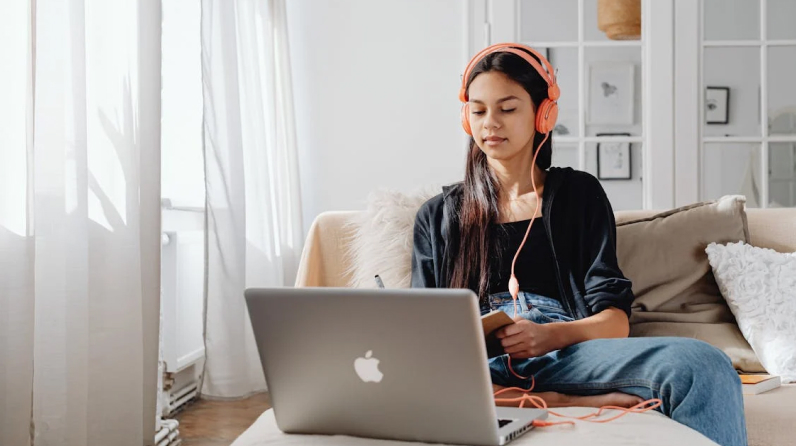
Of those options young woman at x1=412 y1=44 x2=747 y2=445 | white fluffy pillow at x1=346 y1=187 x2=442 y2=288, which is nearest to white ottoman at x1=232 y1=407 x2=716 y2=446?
young woman at x1=412 y1=44 x2=747 y2=445

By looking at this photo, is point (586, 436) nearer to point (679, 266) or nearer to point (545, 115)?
point (545, 115)

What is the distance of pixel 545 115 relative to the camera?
1.65 m

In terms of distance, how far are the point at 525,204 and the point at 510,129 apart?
169 mm

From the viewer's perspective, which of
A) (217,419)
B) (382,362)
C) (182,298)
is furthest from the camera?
(182,298)

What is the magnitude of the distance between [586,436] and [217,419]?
1825 mm

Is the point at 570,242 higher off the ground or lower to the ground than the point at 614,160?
lower

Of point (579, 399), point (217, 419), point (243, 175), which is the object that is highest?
point (243, 175)

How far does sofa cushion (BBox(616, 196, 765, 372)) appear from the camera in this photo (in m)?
1.85

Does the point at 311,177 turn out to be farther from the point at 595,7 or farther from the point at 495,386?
the point at 495,386

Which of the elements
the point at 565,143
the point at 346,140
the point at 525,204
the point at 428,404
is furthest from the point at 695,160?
the point at 428,404

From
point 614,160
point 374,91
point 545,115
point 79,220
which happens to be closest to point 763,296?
point 545,115

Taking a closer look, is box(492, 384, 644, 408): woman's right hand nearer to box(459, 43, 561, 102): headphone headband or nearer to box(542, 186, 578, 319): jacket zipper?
box(542, 186, 578, 319): jacket zipper

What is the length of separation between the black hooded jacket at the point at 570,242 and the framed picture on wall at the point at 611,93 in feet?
5.71

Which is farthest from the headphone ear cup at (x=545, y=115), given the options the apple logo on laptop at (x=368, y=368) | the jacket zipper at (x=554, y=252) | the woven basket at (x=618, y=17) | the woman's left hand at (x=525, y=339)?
the woven basket at (x=618, y=17)
